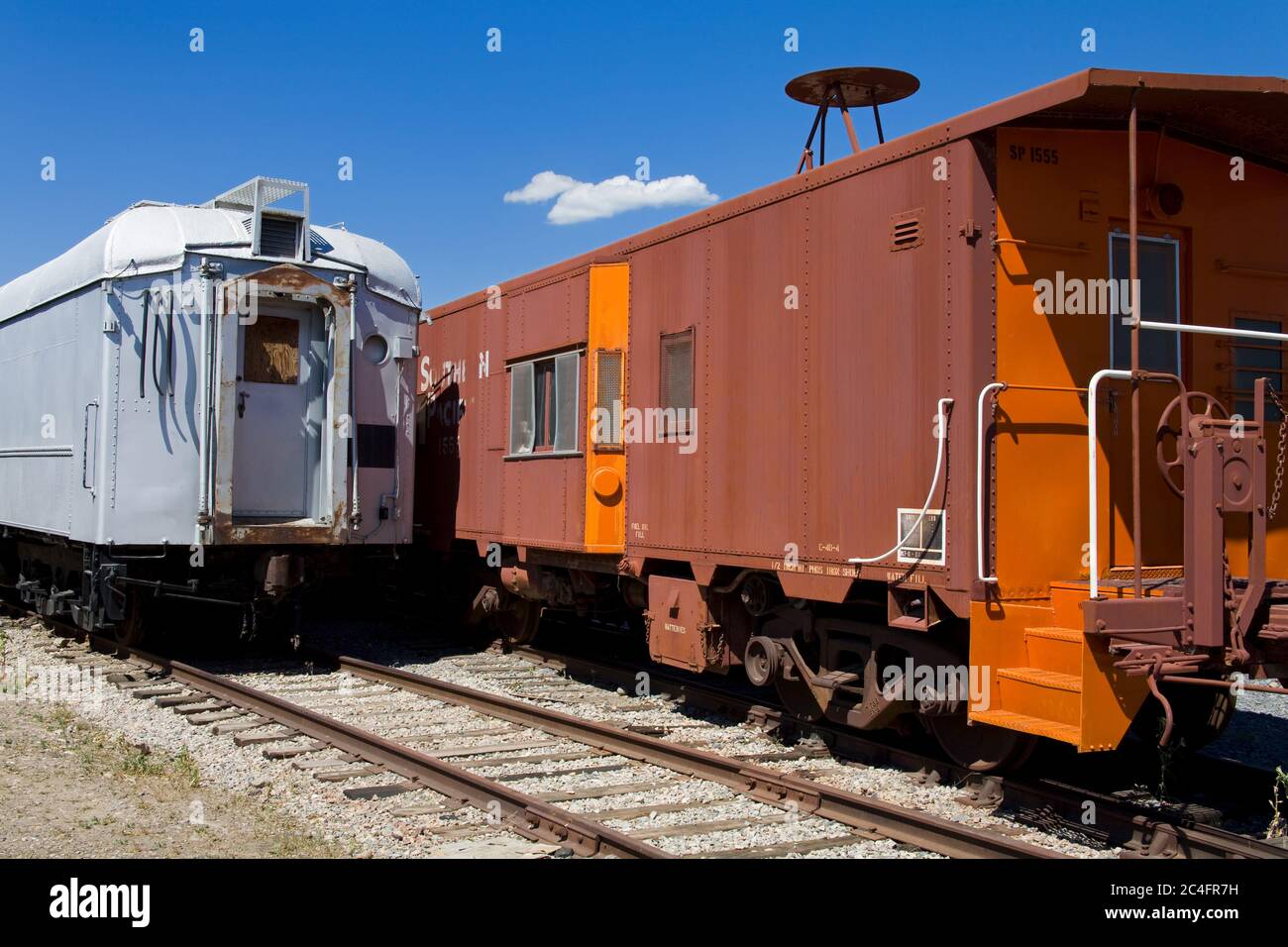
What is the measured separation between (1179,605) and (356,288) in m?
8.71

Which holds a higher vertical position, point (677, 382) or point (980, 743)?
point (677, 382)

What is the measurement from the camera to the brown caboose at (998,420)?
5.79m

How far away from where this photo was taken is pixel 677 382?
29.9 feet

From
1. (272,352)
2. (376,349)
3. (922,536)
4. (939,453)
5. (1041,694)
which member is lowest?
(1041,694)

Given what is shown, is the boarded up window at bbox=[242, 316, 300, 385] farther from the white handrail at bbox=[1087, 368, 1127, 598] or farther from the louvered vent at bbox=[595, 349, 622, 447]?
the white handrail at bbox=[1087, 368, 1127, 598]

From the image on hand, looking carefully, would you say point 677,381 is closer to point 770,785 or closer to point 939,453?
point 939,453

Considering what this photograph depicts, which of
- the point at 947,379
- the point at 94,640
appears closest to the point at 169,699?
the point at 94,640

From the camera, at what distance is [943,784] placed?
7.07 meters

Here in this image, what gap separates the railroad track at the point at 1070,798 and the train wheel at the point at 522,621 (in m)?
3.87

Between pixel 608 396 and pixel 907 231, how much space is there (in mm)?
3700

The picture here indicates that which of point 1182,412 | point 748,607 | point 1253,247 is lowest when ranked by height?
point 748,607

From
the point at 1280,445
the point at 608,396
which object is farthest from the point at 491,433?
the point at 1280,445

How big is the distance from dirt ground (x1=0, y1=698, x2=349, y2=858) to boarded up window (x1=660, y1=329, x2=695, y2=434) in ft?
13.8
